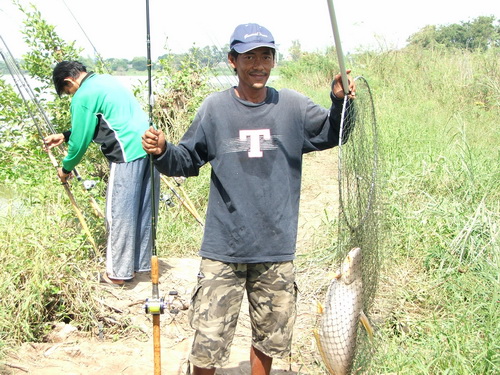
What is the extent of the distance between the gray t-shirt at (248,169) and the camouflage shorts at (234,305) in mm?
77

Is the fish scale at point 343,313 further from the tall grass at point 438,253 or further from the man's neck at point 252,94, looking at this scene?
the man's neck at point 252,94

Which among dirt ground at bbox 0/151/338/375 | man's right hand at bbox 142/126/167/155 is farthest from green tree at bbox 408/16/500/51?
man's right hand at bbox 142/126/167/155

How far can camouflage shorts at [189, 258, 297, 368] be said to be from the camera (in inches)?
111

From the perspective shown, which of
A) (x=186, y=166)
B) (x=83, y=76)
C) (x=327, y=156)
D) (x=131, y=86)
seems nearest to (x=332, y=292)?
(x=186, y=166)

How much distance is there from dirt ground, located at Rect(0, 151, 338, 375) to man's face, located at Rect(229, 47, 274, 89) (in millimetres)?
1766

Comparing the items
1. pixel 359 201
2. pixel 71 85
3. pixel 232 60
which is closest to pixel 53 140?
pixel 71 85

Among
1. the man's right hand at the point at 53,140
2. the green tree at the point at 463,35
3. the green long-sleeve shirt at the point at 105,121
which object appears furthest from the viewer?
the green tree at the point at 463,35

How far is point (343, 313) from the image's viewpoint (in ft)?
8.34

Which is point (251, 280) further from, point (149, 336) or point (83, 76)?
point (83, 76)

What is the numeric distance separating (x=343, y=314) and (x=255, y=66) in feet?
3.90

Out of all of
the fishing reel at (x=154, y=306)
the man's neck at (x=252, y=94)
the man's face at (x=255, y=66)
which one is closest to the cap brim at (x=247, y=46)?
the man's face at (x=255, y=66)

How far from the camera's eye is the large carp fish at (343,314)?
8.31 ft

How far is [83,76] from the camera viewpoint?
471cm

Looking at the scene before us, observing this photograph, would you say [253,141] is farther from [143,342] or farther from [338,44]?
[143,342]
